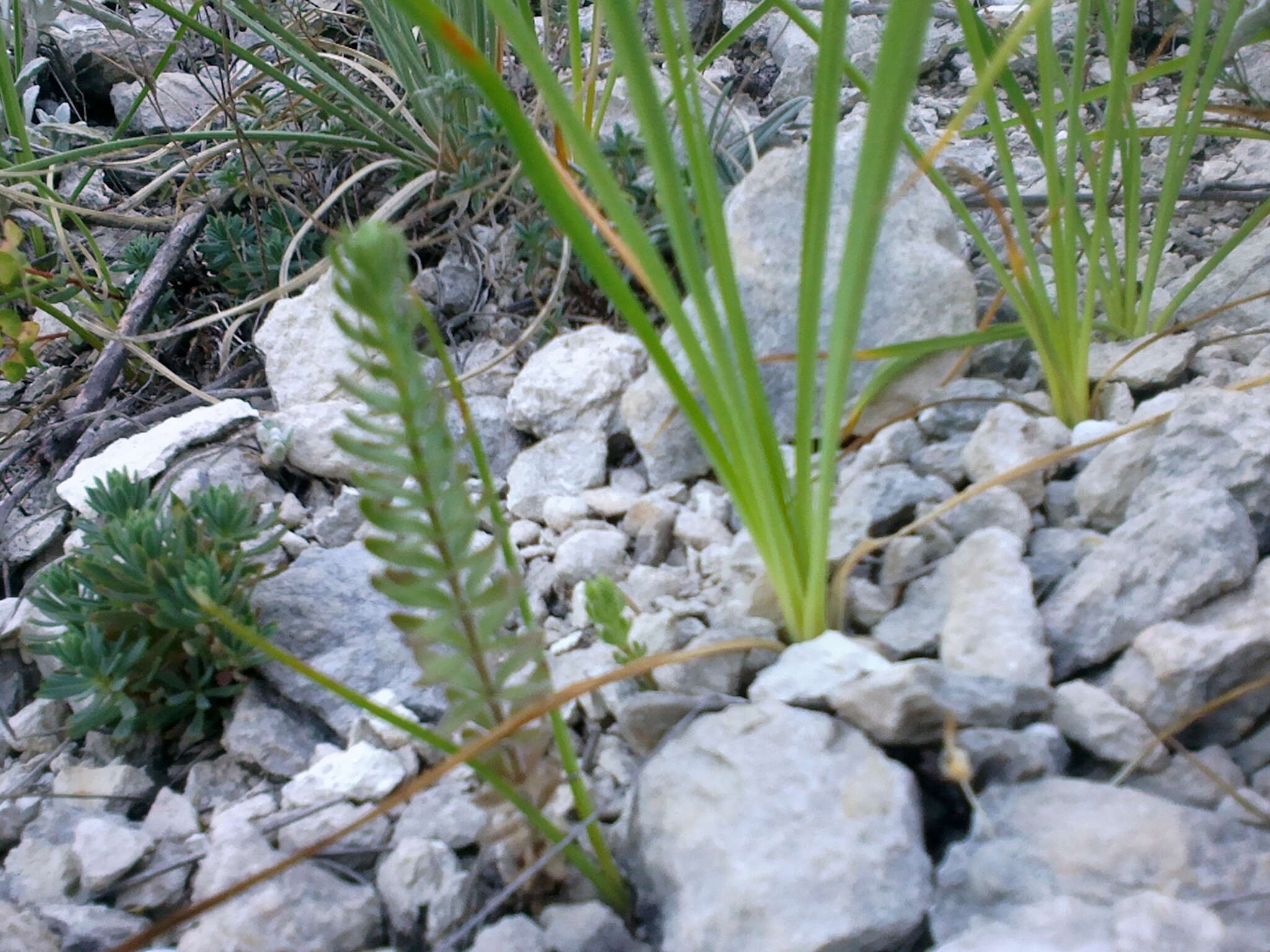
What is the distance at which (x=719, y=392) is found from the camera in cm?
74

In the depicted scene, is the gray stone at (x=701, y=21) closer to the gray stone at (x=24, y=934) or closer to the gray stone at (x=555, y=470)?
the gray stone at (x=555, y=470)

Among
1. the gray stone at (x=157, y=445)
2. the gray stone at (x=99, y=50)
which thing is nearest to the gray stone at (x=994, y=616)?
the gray stone at (x=157, y=445)

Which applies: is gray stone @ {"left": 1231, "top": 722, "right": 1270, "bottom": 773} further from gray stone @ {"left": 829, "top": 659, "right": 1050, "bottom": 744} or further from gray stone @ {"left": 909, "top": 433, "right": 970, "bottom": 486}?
gray stone @ {"left": 909, "top": 433, "right": 970, "bottom": 486}

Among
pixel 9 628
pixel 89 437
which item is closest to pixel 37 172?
pixel 89 437

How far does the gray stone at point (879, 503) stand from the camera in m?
0.95

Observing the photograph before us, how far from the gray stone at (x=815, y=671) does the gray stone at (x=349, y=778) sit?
326mm

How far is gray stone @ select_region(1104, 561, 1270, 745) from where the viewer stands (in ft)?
2.20

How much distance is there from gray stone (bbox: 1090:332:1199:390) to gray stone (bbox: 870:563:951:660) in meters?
0.44

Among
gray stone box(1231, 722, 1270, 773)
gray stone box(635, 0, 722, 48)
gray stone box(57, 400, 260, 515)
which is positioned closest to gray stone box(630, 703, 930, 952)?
gray stone box(1231, 722, 1270, 773)

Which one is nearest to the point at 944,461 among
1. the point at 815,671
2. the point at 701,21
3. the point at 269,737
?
the point at 815,671

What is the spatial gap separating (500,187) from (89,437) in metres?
0.80

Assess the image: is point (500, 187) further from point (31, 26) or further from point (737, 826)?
point (737, 826)

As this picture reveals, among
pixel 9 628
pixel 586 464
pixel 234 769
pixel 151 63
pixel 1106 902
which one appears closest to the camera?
pixel 1106 902

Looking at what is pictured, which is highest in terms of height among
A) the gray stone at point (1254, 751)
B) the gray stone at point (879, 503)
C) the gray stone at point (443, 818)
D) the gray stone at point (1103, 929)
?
the gray stone at point (1103, 929)
